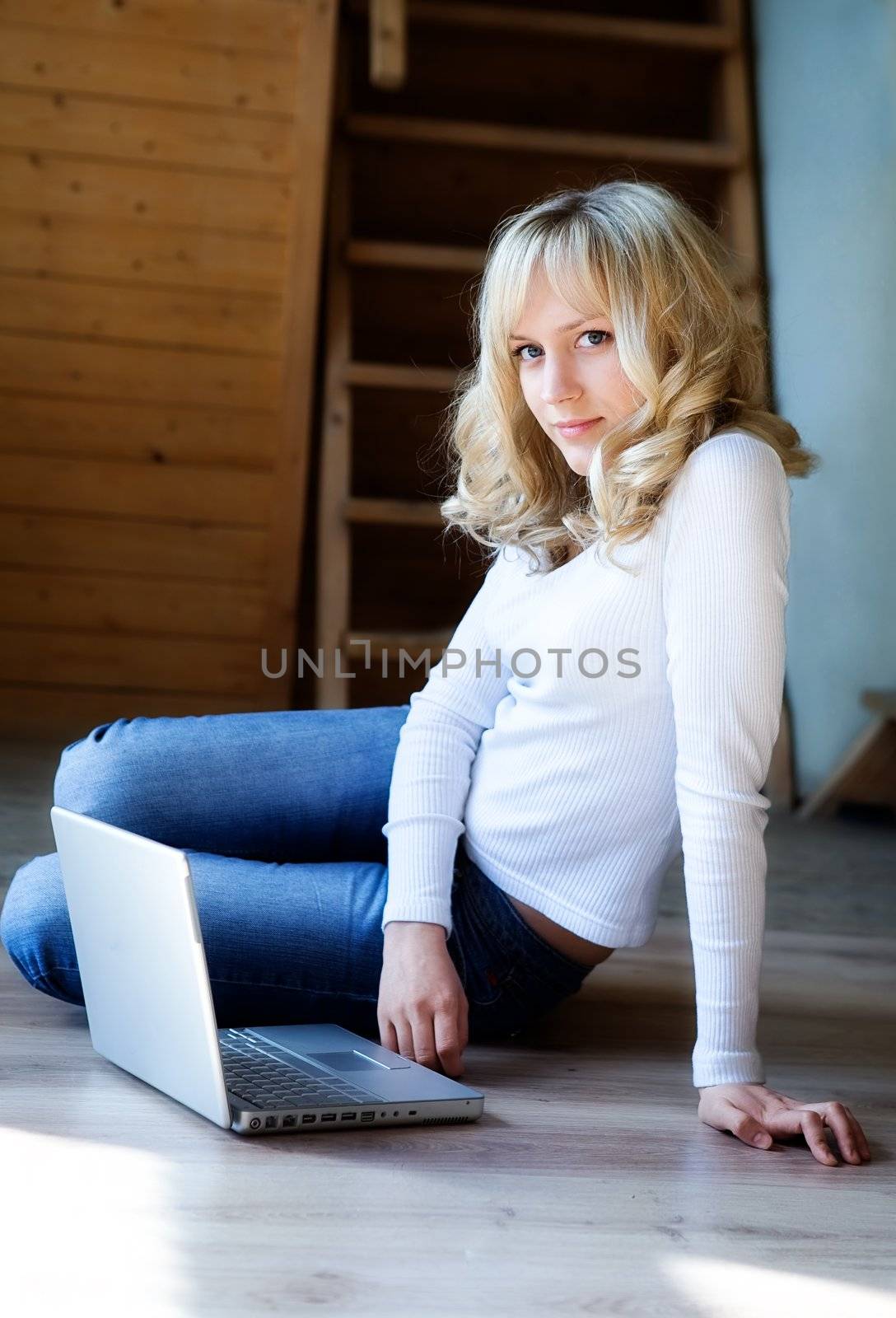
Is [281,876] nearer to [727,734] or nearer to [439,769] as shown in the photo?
[439,769]

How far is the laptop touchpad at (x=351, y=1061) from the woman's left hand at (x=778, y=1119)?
249 mm

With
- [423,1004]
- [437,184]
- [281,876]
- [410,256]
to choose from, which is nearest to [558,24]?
[437,184]

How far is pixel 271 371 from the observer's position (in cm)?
293

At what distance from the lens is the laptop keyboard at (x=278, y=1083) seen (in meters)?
1.07

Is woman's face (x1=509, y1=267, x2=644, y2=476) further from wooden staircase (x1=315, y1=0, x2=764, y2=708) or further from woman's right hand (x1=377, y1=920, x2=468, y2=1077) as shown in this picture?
wooden staircase (x1=315, y1=0, x2=764, y2=708)

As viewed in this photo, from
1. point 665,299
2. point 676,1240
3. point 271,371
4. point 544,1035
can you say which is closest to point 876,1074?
point 544,1035

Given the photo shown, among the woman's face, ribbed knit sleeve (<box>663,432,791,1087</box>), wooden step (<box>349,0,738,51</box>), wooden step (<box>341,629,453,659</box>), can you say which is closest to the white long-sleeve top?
ribbed knit sleeve (<box>663,432,791,1087</box>)

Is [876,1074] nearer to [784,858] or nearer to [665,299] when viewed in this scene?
[665,299]

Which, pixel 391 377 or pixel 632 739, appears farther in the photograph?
pixel 391 377

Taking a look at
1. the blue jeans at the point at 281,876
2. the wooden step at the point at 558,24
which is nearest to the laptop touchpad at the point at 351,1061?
the blue jeans at the point at 281,876

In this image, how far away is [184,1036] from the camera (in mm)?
1050

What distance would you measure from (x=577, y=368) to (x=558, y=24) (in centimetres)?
185

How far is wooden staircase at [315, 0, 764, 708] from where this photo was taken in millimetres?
2824

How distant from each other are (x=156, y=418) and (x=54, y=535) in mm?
331
